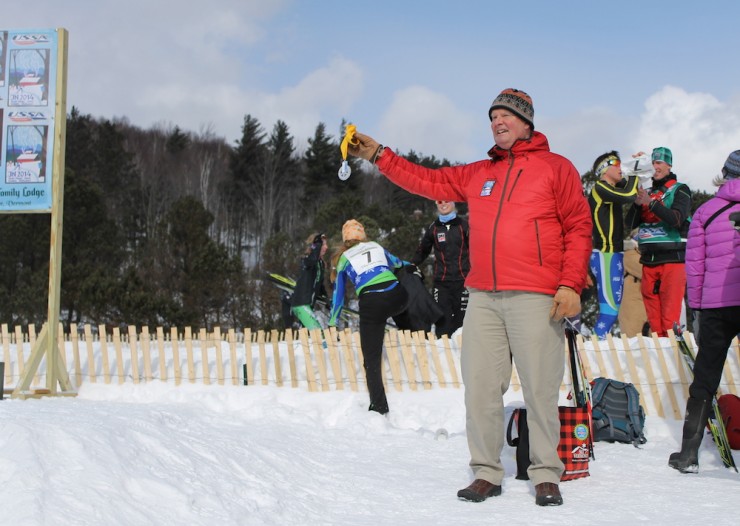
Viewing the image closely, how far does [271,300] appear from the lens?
1811 cm

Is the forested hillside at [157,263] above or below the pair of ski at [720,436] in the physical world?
above

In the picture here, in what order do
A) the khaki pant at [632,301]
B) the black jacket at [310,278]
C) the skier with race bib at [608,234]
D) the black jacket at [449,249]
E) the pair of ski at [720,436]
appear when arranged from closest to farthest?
1. the pair of ski at [720,436]
2. the skier with race bib at [608,234]
3. the black jacket at [449,249]
4. the khaki pant at [632,301]
5. the black jacket at [310,278]

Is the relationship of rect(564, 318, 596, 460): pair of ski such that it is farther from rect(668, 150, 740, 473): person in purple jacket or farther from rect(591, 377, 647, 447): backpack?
rect(668, 150, 740, 473): person in purple jacket

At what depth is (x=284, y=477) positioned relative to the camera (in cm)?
397

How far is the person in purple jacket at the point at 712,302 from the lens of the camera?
4305 mm

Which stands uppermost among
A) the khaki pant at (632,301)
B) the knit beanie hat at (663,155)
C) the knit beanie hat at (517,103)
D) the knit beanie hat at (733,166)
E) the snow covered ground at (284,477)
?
the knit beanie hat at (663,155)

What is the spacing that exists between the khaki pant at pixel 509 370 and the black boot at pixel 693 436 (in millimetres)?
1003

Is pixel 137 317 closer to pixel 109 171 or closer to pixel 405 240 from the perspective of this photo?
pixel 405 240

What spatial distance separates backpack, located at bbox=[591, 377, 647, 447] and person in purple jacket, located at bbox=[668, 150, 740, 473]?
64 cm

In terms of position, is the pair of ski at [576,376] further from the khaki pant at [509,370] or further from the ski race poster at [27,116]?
the ski race poster at [27,116]

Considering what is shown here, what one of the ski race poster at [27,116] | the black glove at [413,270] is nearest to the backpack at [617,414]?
the black glove at [413,270]

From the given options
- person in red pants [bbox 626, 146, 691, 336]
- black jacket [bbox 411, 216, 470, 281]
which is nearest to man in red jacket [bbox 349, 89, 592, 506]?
person in red pants [bbox 626, 146, 691, 336]

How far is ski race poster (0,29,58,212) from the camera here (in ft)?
22.5

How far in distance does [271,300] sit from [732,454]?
14190 millimetres
